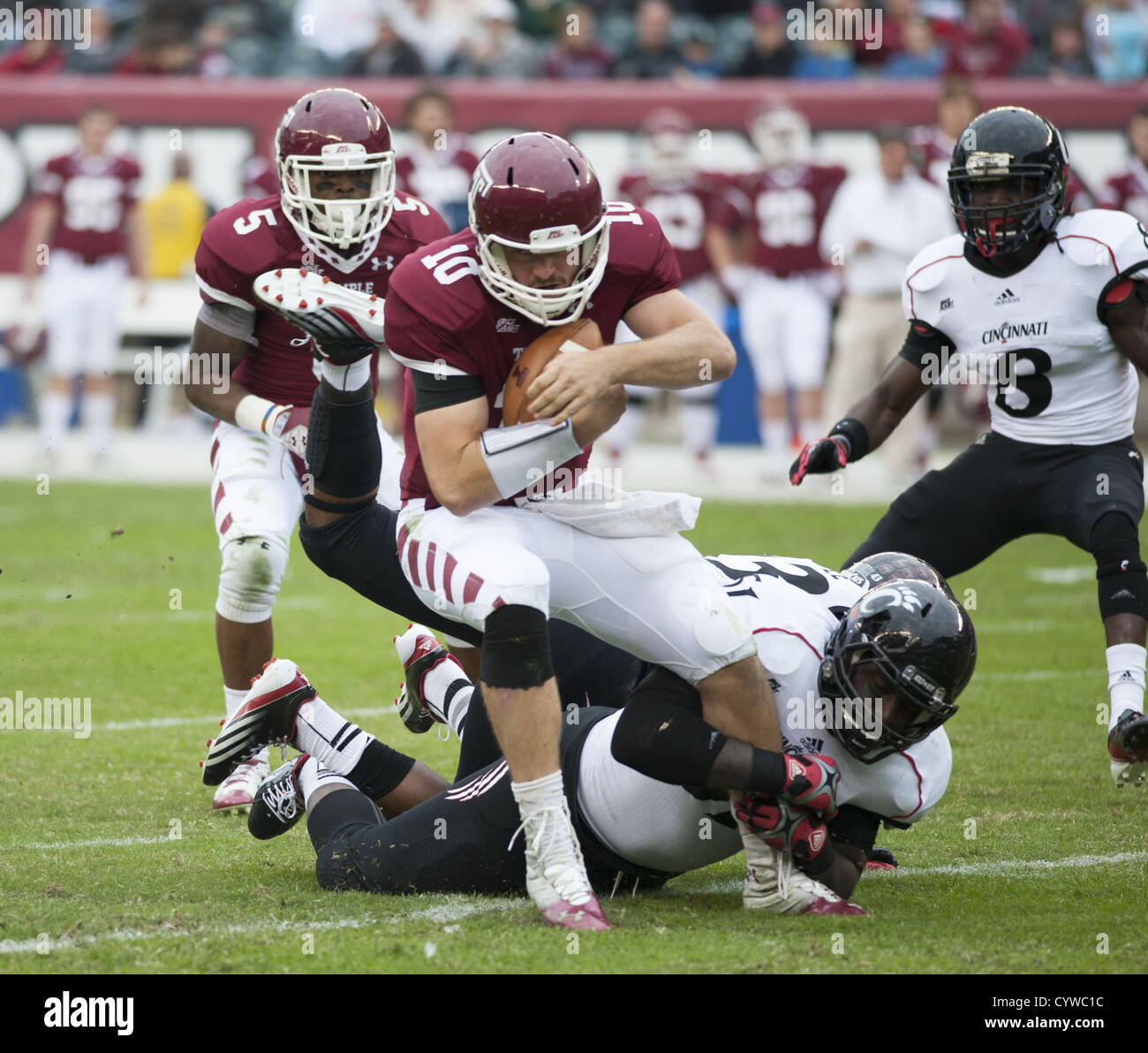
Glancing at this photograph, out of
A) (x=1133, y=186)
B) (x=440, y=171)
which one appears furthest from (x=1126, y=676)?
(x=1133, y=186)

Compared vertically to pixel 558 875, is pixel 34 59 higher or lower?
higher

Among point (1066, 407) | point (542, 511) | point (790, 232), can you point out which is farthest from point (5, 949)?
point (790, 232)

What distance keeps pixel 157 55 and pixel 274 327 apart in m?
9.78

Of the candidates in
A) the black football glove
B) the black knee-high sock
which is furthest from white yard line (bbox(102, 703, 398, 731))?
the black football glove

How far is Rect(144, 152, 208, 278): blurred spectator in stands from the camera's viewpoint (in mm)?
12867

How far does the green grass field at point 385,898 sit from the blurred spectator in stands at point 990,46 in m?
6.67

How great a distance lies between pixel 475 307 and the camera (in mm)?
3426

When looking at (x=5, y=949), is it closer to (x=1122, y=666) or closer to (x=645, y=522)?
(x=645, y=522)

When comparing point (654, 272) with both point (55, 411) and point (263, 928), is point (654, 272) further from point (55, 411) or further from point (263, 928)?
point (55, 411)

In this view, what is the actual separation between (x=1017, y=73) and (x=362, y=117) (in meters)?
9.69

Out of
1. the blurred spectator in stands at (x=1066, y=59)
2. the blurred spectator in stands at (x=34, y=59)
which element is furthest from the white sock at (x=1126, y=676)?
the blurred spectator in stands at (x=34, y=59)

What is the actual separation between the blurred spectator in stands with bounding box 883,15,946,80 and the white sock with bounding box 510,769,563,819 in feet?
35.5

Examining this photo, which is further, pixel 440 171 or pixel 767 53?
pixel 767 53

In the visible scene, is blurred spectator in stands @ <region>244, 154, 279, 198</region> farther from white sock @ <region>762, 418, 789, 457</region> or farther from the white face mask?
the white face mask
